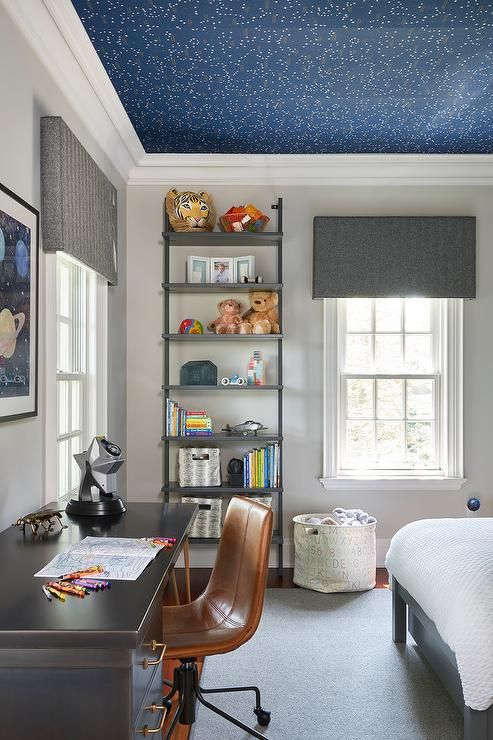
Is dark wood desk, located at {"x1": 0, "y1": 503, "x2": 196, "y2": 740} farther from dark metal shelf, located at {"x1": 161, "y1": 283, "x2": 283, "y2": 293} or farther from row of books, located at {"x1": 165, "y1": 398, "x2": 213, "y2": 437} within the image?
dark metal shelf, located at {"x1": 161, "y1": 283, "x2": 283, "y2": 293}

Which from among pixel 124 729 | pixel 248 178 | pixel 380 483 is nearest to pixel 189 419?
pixel 380 483

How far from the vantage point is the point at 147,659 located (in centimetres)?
165

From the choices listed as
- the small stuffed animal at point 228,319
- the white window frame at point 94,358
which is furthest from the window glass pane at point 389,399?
the white window frame at point 94,358

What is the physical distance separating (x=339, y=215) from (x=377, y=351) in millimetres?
966

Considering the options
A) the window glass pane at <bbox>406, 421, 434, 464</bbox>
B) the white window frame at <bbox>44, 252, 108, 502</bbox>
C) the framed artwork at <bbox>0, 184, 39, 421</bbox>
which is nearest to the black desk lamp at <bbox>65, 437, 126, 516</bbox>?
the framed artwork at <bbox>0, 184, 39, 421</bbox>

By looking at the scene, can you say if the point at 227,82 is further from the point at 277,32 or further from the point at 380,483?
the point at 380,483

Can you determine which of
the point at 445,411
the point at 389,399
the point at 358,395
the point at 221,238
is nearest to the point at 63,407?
the point at 221,238

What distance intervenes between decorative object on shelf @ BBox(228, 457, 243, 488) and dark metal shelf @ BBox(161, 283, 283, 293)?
1.13 metres

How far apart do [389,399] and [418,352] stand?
38 centimetres

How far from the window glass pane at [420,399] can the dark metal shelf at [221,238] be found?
53.6 inches

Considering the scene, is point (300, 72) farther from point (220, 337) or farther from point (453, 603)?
point (453, 603)

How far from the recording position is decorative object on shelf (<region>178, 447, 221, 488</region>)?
4391 mm

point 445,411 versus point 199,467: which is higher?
point 445,411

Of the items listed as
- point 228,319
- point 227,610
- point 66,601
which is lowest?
point 227,610
